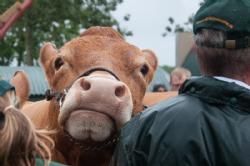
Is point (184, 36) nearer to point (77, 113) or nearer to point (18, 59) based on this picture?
point (77, 113)

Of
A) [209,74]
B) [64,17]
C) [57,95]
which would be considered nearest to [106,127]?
[57,95]

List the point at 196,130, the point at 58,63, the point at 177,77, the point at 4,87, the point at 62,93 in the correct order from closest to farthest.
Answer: the point at 196,130
the point at 4,87
the point at 62,93
the point at 58,63
the point at 177,77

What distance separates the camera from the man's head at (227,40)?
2666 millimetres

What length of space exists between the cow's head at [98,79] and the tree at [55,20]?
20.4 metres

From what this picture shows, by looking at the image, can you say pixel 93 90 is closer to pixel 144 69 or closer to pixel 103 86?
pixel 103 86

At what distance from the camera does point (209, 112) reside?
2.62 meters

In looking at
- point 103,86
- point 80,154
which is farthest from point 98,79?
point 80,154

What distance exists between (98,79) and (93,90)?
0.08 m

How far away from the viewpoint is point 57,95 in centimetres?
462

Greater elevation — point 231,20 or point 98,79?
point 231,20

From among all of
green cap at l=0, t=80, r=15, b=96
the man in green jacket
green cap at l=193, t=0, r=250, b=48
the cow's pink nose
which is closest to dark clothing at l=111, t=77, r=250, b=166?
the man in green jacket

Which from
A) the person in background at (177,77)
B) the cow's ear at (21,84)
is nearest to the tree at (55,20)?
the person in background at (177,77)

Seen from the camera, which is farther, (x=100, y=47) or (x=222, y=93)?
(x=100, y=47)

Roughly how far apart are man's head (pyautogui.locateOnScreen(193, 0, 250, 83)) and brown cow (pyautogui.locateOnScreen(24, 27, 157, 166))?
4.86ft
